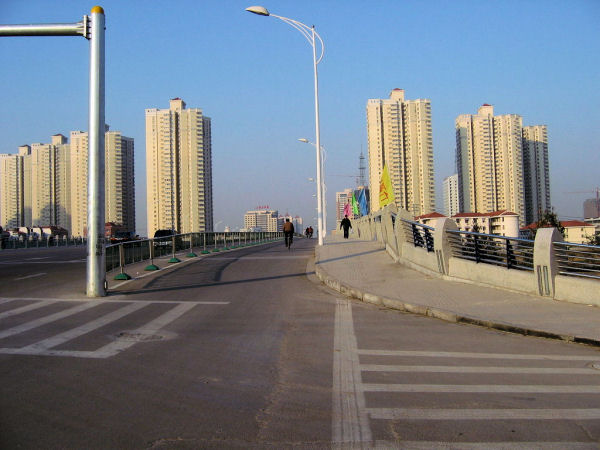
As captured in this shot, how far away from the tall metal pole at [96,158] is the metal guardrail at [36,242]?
3959 cm

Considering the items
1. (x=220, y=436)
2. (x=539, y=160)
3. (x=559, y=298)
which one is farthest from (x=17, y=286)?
(x=539, y=160)

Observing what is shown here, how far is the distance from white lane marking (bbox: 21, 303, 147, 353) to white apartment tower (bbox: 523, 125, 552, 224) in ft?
273

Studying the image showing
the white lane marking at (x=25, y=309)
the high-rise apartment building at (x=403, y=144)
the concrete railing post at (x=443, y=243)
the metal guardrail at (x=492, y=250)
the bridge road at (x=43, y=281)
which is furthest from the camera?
the high-rise apartment building at (x=403, y=144)

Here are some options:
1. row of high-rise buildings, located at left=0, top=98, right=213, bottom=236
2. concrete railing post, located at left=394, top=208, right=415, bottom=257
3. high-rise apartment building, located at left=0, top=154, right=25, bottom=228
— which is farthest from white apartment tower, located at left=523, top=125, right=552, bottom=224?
high-rise apartment building, located at left=0, top=154, right=25, bottom=228

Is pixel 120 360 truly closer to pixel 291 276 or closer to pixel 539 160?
pixel 291 276

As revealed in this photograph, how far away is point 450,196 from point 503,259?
407 ft

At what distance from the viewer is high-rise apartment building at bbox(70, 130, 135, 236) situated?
9481cm

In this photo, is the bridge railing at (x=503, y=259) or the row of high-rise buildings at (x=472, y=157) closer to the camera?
the bridge railing at (x=503, y=259)

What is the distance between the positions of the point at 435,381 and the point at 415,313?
435 cm

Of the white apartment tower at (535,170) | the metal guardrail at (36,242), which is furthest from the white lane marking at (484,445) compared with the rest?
the white apartment tower at (535,170)

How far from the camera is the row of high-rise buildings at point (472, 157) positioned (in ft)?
264

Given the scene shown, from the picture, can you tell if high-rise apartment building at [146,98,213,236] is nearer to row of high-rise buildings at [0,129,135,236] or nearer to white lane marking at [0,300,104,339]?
row of high-rise buildings at [0,129,135,236]

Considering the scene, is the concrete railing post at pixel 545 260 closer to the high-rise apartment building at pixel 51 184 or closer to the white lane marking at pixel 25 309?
the white lane marking at pixel 25 309

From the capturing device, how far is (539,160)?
86688mm
